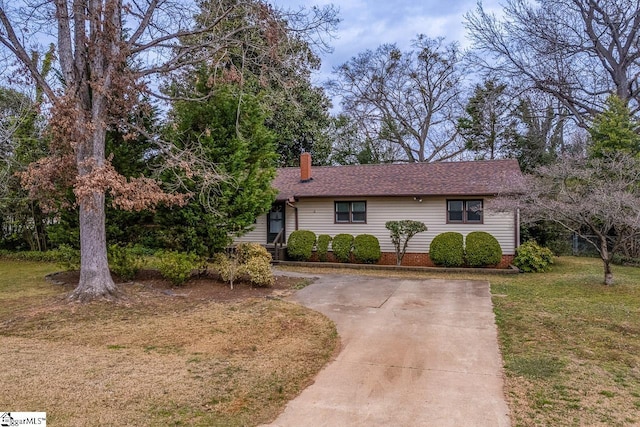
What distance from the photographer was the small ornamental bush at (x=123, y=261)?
10398 mm

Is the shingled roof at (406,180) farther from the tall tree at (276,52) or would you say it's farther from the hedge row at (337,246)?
the tall tree at (276,52)

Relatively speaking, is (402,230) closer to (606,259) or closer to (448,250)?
(448,250)

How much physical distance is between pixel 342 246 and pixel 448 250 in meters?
3.67

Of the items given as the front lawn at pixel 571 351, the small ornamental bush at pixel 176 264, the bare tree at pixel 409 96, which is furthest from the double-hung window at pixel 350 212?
the bare tree at pixel 409 96

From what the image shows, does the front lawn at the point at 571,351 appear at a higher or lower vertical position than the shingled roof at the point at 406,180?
lower

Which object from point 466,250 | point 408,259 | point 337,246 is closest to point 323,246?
point 337,246

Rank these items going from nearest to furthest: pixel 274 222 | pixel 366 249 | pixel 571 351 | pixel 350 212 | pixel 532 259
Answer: pixel 571 351 < pixel 532 259 < pixel 366 249 < pixel 350 212 < pixel 274 222

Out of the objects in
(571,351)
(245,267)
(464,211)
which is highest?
(464,211)

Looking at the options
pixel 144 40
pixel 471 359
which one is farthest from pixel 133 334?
pixel 144 40

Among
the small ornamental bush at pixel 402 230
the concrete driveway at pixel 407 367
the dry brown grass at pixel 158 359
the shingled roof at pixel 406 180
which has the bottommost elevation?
the concrete driveway at pixel 407 367

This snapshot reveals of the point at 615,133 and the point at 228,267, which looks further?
the point at 615,133

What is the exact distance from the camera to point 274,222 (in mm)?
16891

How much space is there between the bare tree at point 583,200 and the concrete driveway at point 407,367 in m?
3.01

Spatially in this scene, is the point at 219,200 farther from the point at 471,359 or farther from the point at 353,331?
the point at 471,359
